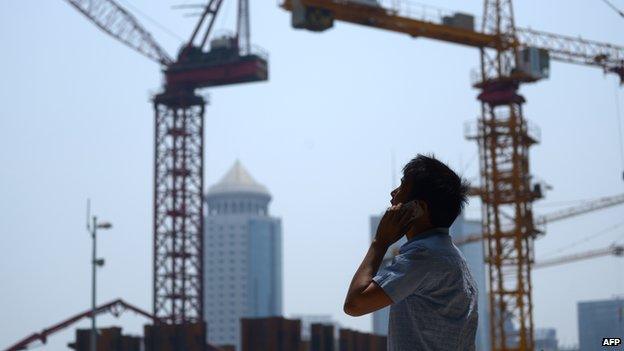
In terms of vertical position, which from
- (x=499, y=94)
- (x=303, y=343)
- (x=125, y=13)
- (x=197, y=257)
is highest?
(x=125, y=13)

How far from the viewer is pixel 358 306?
4887 mm

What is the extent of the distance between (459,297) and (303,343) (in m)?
73.2

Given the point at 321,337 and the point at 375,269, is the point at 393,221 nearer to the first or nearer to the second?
the point at 375,269

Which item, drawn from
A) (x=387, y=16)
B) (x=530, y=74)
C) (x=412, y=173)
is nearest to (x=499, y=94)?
(x=530, y=74)

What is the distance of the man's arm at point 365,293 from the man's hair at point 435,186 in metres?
0.38

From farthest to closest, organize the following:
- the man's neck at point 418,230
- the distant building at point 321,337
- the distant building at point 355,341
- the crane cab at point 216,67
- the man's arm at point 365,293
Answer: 1. the crane cab at point 216,67
2. the distant building at point 355,341
3. the distant building at point 321,337
4. the man's neck at point 418,230
5. the man's arm at point 365,293

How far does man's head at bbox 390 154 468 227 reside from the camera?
5180mm

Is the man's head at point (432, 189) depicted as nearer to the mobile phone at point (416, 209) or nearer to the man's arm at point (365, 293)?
the mobile phone at point (416, 209)

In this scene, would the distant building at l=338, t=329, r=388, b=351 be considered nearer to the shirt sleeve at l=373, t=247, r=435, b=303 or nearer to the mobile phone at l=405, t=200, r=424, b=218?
the mobile phone at l=405, t=200, r=424, b=218

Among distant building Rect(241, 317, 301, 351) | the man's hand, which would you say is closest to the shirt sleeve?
the man's hand

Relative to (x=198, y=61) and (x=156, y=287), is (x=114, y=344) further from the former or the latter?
(x=198, y=61)

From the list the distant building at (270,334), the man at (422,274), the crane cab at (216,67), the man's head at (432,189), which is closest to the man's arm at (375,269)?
the man at (422,274)

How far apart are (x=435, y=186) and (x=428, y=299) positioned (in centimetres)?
49

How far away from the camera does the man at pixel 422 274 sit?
491 centimetres
